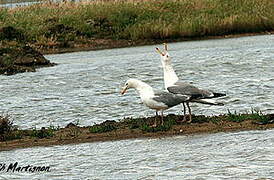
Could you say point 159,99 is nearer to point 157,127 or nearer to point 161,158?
point 157,127

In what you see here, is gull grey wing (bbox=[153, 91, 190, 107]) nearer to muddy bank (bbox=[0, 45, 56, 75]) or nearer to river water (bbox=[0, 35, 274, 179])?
river water (bbox=[0, 35, 274, 179])

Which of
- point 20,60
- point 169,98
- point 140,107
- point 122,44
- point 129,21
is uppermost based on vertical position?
point 169,98

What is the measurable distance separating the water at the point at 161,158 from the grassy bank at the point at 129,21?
29071mm

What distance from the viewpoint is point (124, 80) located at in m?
26.6

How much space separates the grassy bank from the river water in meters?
4.07

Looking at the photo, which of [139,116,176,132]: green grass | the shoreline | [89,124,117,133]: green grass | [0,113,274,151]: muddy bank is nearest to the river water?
[0,113,274,151]: muddy bank

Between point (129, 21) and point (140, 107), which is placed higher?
point (140, 107)

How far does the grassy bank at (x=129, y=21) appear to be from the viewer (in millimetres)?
43781

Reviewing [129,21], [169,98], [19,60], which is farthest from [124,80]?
[129,21]

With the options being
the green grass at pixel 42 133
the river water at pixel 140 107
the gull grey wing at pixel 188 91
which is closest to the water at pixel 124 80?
the river water at pixel 140 107

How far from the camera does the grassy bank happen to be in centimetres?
4378

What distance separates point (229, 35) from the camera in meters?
43.6

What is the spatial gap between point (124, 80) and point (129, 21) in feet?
68.3

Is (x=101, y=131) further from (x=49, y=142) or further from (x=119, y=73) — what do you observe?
(x=119, y=73)
